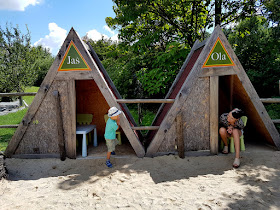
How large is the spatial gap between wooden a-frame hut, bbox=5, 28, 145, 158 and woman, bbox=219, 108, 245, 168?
1.66 m

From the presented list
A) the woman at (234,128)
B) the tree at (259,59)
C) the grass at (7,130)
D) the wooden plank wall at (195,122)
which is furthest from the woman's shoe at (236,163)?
the tree at (259,59)

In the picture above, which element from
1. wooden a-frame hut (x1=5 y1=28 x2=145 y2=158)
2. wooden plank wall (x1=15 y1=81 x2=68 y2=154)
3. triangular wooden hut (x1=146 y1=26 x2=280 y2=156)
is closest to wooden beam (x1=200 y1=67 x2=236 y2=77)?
triangular wooden hut (x1=146 y1=26 x2=280 y2=156)

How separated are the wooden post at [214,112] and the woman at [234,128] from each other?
165 millimetres

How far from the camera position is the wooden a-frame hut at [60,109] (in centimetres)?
404

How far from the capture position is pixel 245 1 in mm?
7352

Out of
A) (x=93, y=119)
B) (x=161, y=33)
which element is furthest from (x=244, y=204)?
(x=161, y=33)

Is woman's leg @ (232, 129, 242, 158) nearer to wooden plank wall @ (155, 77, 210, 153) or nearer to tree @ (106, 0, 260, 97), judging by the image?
wooden plank wall @ (155, 77, 210, 153)

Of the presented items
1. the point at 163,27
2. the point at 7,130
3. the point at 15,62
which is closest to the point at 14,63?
the point at 15,62

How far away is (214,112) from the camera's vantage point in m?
4.14

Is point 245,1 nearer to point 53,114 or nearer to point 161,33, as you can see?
point 161,33

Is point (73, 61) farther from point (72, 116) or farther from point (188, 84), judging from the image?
point (188, 84)

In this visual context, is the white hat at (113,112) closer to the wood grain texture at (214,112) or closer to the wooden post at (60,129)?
the wooden post at (60,129)

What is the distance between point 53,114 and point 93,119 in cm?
159

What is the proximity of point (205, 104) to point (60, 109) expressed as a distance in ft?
9.12
